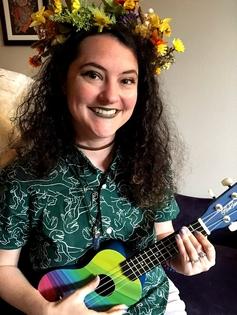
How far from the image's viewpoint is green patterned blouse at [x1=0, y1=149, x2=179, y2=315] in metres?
0.90

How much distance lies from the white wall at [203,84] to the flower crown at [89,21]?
1.81ft

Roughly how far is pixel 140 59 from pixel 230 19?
24.9 inches

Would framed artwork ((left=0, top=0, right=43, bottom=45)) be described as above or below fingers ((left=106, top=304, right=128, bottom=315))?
above

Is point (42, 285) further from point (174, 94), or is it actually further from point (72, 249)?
point (174, 94)

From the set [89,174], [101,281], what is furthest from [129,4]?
[101,281]

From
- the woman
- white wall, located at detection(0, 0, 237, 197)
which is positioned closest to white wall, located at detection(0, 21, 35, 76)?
white wall, located at detection(0, 0, 237, 197)

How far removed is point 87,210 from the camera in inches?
36.7

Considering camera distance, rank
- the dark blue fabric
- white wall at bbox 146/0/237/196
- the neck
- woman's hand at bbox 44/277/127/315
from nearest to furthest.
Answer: woman's hand at bbox 44/277/127/315
the neck
the dark blue fabric
white wall at bbox 146/0/237/196

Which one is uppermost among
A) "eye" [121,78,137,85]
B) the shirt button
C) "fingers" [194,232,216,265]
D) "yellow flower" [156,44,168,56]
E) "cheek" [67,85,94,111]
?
"yellow flower" [156,44,168,56]

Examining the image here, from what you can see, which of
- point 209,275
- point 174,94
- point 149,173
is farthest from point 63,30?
point 209,275

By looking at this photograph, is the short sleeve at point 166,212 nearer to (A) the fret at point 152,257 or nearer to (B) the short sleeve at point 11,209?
(A) the fret at point 152,257

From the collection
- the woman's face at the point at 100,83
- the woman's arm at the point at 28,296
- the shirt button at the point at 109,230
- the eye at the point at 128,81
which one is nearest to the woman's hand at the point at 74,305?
the woman's arm at the point at 28,296

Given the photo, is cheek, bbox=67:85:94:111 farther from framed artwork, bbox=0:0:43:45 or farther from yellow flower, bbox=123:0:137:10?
framed artwork, bbox=0:0:43:45

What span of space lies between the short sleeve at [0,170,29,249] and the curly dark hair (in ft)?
0.22
